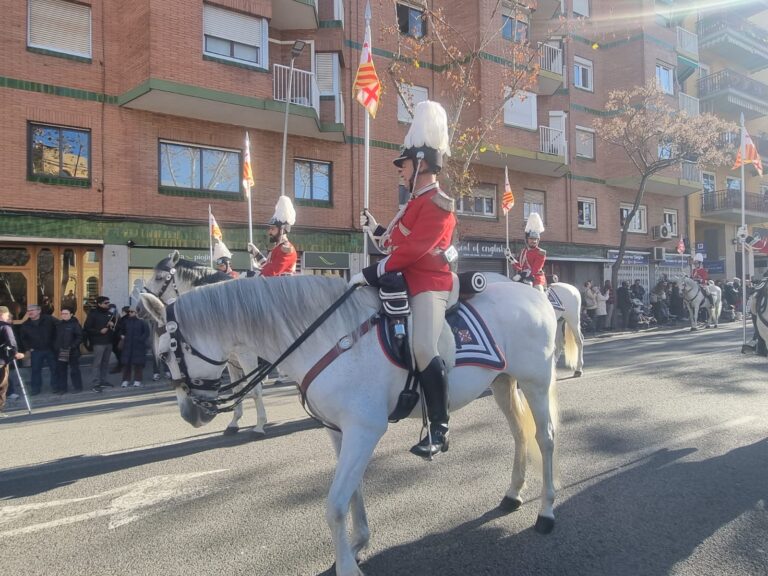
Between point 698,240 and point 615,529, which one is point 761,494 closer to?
point 615,529

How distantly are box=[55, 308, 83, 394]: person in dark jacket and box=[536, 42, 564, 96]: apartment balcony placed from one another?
783 inches

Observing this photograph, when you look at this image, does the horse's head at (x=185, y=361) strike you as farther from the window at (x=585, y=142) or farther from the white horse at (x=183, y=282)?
the window at (x=585, y=142)

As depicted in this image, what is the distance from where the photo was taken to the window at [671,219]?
29.3m

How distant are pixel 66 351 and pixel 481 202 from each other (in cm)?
1655

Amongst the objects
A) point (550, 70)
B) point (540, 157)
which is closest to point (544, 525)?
point (540, 157)

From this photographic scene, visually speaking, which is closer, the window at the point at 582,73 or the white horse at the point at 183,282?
the white horse at the point at 183,282

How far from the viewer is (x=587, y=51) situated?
2628 cm

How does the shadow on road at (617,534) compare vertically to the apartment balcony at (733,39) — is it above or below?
Answer: below

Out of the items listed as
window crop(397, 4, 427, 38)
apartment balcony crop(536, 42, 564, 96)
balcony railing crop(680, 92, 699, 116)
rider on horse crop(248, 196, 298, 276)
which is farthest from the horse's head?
balcony railing crop(680, 92, 699, 116)

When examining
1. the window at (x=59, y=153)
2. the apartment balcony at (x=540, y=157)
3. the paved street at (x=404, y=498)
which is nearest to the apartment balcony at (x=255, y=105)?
the window at (x=59, y=153)

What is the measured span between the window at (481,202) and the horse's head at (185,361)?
18975 millimetres

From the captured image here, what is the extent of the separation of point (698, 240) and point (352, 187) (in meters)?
27.8

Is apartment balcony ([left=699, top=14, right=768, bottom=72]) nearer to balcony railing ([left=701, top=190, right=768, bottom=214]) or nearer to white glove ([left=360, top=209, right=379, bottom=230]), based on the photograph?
balcony railing ([left=701, top=190, right=768, bottom=214])

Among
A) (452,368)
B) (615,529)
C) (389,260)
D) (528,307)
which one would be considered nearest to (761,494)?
(615,529)
